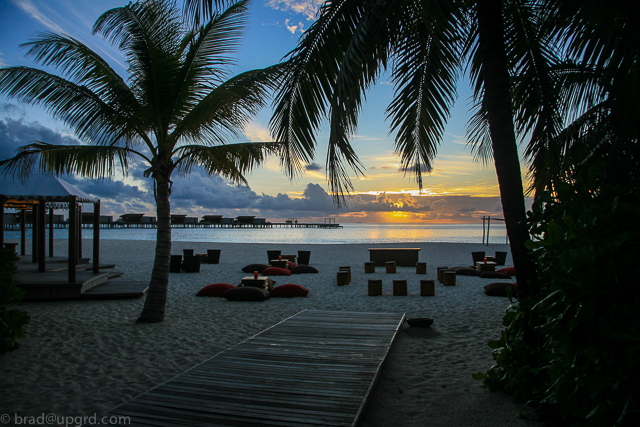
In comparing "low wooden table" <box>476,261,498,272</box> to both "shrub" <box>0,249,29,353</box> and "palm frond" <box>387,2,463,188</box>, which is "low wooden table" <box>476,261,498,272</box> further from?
"shrub" <box>0,249,29,353</box>

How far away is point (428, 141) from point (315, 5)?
2.35m

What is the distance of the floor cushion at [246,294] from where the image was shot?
9.41m

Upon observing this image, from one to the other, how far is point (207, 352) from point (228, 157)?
3.67 metres

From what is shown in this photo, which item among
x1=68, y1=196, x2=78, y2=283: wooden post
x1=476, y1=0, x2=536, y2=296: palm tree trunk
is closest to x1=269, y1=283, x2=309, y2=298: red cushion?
x1=68, y1=196, x2=78, y2=283: wooden post

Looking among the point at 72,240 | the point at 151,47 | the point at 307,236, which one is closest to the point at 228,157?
the point at 151,47

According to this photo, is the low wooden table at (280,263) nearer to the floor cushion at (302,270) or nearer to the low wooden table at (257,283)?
the floor cushion at (302,270)

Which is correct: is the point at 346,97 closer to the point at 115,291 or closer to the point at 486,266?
the point at 115,291

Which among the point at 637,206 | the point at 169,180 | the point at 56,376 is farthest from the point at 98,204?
the point at 637,206

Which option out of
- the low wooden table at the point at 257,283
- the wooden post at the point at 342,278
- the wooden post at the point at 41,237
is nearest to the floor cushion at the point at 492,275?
the wooden post at the point at 342,278

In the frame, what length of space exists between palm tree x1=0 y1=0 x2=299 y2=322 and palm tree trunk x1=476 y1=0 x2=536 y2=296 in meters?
3.92

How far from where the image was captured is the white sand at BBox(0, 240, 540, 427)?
3.71 m

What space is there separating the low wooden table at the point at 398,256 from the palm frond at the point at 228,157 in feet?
35.5

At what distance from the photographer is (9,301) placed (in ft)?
16.2

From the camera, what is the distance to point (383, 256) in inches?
695
